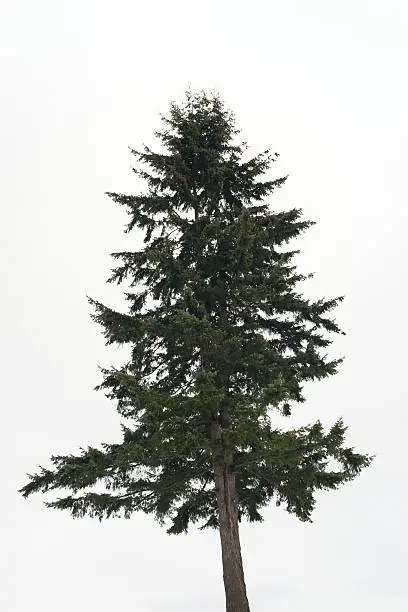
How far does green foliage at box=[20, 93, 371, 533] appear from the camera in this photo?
45.2 ft

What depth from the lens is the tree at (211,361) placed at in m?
13.8

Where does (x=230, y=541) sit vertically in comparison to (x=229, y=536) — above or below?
below

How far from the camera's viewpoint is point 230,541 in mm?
14234

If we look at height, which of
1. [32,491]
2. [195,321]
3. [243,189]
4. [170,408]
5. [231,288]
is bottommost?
[32,491]

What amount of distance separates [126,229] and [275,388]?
786 cm

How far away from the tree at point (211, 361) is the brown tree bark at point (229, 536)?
0.03 metres

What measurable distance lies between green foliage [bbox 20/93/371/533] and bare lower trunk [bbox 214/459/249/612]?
55 centimetres

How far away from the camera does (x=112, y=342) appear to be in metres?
16.8

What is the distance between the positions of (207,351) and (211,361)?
0.85 metres

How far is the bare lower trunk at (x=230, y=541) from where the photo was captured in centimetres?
1377

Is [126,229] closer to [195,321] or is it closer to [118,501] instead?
[195,321]

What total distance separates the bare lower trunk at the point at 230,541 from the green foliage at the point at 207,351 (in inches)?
21.7

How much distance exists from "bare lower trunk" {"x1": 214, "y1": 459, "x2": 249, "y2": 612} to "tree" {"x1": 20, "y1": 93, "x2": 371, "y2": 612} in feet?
0.10

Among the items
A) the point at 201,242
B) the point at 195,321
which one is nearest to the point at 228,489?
A: the point at 195,321
